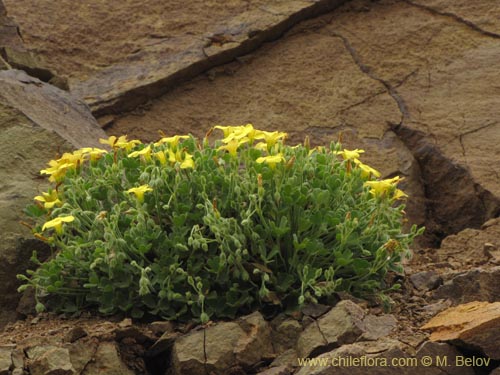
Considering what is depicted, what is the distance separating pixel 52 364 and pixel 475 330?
167cm

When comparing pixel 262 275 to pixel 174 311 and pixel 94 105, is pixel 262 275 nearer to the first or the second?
pixel 174 311

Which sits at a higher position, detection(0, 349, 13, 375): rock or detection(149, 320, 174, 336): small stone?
detection(149, 320, 174, 336): small stone

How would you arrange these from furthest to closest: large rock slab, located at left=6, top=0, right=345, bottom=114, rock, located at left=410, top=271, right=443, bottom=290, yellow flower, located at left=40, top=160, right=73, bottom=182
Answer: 1. large rock slab, located at left=6, top=0, right=345, bottom=114
2. rock, located at left=410, top=271, right=443, bottom=290
3. yellow flower, located at left=40, top=160, right=73, bottom=182

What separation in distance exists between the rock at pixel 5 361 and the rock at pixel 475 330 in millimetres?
1695

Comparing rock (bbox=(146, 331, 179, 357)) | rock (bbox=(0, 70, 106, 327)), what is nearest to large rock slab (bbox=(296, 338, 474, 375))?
rock (bbox=(146, 331, 179, 357))

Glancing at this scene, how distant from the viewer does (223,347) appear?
4.10 metres

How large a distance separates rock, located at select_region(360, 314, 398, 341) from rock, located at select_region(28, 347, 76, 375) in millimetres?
1183

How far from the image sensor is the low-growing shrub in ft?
14.0

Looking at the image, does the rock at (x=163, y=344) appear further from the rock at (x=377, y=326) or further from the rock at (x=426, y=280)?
the rock at (x=426, y=280)

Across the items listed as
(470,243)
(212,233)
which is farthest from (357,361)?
(470,243)

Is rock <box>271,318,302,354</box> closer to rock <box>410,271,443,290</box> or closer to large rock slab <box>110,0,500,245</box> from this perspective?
rock <box>410,271,443,290</box>

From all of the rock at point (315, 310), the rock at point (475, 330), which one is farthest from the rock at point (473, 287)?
the rock at point (315, 310)

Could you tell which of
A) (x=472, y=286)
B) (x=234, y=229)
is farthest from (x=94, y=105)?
(x=472, y=286)

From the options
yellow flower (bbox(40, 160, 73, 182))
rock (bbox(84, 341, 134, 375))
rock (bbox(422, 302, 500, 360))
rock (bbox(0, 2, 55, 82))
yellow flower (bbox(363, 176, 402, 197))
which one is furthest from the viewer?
rock (bbox(0, 2, 55, 82))
